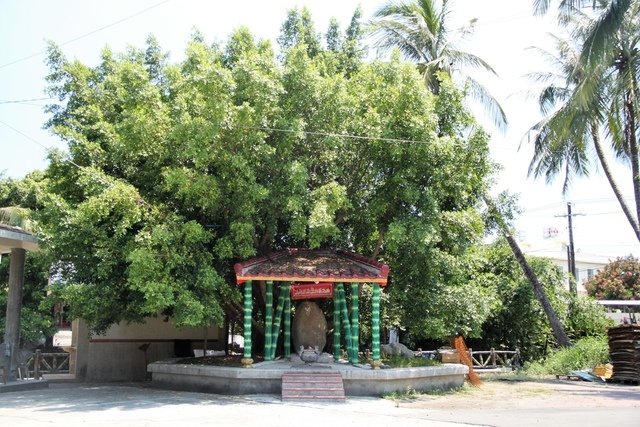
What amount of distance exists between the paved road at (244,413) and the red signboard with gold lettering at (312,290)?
3.17 m

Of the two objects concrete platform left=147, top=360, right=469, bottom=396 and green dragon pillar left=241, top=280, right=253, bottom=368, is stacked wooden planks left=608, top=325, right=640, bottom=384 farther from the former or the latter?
green dragon pillar left=241, top=280, right=253, bottom=368

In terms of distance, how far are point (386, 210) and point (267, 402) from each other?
6.12 meters

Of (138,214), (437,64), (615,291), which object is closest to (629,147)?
(437,64)

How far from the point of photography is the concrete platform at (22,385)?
52.6 feet

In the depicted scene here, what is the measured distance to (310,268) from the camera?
624 inches

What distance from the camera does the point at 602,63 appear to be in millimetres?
18375

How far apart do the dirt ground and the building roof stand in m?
10.5

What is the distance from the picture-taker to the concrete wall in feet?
64.7

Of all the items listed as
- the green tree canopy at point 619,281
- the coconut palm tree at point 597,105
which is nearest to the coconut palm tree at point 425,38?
the coconut palm tree at point 597,105

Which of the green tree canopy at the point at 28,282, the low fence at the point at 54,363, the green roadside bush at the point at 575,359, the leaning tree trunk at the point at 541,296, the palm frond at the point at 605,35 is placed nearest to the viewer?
the palm frond at the point at 605,35

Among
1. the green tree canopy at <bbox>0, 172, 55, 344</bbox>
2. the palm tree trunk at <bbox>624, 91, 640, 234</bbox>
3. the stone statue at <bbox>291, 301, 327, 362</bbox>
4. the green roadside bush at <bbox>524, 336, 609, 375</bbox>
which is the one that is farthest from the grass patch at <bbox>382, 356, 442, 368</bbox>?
the green tree canopy at <bbox>0, 172, 55, 344</bbox>

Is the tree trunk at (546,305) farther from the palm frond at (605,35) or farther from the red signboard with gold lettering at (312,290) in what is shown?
the red signboard with gold lettering at (312,290)

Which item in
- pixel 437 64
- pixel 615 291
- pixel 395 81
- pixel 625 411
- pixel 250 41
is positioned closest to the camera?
pixel 625 411

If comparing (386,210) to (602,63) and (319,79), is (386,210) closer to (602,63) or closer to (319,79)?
(319,79)
